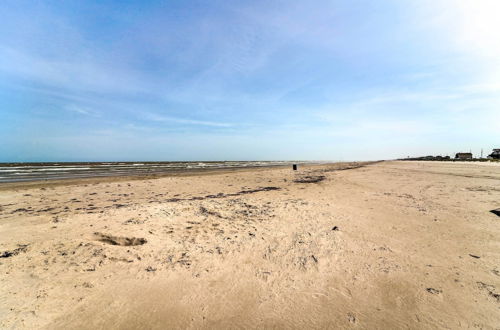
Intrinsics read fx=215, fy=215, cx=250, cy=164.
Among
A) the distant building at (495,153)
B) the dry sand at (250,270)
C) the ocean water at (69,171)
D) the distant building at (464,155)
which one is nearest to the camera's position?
the dry sand at (250,270)

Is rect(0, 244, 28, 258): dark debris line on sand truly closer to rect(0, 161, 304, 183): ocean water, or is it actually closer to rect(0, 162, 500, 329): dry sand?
rect(0, 162, 500, 329): dry sand

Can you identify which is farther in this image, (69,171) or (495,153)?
(495,153)

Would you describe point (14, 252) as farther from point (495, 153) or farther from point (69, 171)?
point (495, 153)

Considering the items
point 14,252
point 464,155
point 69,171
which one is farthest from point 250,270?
point 464,155

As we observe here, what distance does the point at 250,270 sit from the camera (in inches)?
Answer: 158

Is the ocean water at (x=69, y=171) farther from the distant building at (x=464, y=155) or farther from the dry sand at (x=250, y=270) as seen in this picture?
the distant building at (x=464, y=155)

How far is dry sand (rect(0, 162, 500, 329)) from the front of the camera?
2939mm

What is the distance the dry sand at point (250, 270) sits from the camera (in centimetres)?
294

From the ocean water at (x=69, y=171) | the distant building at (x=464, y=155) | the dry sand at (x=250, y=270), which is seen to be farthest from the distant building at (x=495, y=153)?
the dry sand at (x=250, y=270)

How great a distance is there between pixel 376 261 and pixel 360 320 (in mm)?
1671

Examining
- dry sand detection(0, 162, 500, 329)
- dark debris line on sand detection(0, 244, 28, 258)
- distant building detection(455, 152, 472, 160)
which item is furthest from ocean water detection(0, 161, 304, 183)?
distant building detection(455, 152, 472, 160)

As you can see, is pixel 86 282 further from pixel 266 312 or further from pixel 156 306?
pixel 266 312

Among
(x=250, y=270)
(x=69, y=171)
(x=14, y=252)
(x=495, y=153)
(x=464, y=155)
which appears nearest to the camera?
(x=250, y=270)

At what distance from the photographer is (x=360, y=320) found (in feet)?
9.48
